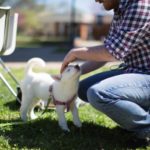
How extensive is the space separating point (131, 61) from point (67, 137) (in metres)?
0.74

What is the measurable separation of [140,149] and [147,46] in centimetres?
74

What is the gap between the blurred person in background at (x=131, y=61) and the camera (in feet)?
11.1

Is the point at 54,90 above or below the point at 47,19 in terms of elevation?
above

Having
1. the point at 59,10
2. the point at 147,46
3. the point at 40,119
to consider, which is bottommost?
the point at 59,10

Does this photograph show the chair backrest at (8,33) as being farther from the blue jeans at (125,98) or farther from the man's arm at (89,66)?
the blue jeans at (125,98)

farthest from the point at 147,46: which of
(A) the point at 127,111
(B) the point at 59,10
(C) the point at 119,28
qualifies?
(B) the point at 59,10

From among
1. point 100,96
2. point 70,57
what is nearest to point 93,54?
point 70,57

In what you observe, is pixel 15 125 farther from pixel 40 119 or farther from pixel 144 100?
pixel 144 100

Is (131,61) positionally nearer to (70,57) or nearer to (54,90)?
(70,57)

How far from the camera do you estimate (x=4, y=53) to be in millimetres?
4293

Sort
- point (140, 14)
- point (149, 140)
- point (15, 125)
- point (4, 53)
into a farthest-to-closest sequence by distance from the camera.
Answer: point (4, 53)
point (15, 125)
point (149, 140)
point (140, 14)

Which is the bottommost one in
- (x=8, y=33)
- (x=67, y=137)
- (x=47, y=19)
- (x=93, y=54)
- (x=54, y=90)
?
(x=47, y=19)

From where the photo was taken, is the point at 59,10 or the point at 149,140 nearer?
the point at 149,140

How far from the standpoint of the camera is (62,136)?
3.69 meters
